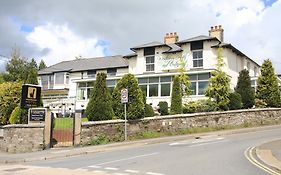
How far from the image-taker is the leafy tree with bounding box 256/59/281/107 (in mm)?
35438

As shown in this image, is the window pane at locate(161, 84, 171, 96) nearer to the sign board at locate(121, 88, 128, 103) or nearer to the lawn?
the sign board at locate(121, 88, 128, 103)

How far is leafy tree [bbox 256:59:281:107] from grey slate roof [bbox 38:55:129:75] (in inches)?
799

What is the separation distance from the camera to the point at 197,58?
45.3 meters

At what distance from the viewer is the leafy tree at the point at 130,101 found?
2503cm

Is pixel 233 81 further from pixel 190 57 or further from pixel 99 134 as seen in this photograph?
pixel 99 134

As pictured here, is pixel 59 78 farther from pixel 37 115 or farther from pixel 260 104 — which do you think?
pixel 37 115

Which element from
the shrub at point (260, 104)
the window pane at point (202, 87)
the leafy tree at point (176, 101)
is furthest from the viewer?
the window pane at point (202, 87)

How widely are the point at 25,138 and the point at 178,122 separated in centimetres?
1139

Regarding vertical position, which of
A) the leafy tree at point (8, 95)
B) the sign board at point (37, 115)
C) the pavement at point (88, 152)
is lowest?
Result: the pavement at point (88, 152)

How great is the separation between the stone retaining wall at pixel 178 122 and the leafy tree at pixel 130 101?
0.58m

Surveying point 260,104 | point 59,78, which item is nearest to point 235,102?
point 260,104

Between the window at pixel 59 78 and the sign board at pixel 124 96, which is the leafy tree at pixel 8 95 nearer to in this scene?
the sign board at pixel 124 96

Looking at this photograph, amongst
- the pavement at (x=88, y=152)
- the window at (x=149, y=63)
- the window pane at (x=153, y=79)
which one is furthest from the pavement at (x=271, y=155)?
the window at (x=149, y=63)

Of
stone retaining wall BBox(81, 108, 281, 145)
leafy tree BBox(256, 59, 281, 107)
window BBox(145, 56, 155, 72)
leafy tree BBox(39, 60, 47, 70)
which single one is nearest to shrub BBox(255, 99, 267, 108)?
leafy tree BBox(256, 59, 281, 107)
